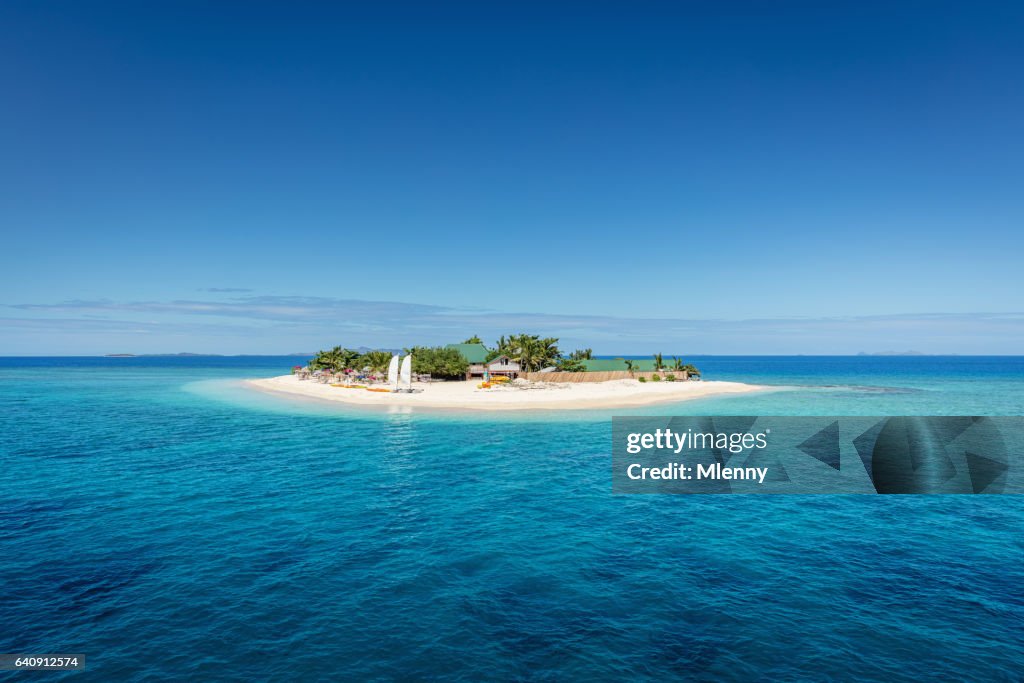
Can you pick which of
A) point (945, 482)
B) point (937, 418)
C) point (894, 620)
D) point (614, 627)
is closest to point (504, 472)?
point (614, 627)

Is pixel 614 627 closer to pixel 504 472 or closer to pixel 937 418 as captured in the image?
pixel 504 472

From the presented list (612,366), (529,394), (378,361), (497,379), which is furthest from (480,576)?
(612,366)

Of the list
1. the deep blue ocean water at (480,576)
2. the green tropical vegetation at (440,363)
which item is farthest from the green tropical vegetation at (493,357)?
the deep blue ocean water at (480,576)

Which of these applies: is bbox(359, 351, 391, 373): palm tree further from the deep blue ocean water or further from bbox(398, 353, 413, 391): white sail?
the deep blue ocean water

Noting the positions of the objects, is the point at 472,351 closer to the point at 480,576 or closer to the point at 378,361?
the point at 378,361

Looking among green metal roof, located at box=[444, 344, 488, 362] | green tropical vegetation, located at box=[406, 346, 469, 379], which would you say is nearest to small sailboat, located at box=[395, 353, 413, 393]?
green tropical vegetation, located at box=[406, 346, 469, 379]

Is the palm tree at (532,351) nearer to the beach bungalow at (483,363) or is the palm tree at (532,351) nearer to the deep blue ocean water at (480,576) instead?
the beach bungalow at (483,363)
